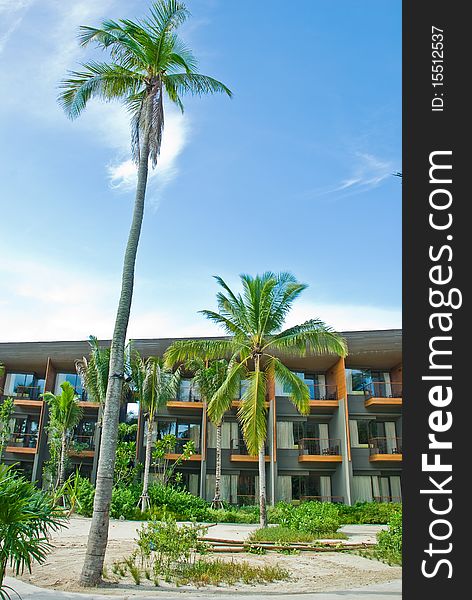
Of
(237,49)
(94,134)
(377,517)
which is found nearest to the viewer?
(237,49)

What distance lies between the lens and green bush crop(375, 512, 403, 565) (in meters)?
13.7

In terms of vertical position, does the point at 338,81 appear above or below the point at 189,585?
above

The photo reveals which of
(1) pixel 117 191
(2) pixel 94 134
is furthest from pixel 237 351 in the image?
(2) pixel 94 134

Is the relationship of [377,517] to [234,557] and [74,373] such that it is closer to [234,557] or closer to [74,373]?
[234,557]

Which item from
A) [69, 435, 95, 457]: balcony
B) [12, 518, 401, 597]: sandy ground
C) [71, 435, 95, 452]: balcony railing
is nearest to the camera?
[12, 518, 401, 597]: sandy ground

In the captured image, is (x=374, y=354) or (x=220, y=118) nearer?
(x=220, y=118)

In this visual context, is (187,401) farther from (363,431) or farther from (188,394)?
(363,431)

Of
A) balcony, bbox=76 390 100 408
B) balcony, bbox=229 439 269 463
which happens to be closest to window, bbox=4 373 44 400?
balcony, bbox=76 390 100 408

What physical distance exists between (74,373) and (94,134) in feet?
81.3

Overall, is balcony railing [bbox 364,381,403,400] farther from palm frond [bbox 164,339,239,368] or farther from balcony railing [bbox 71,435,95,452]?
balcony railing [bbox 71,435,95,452]

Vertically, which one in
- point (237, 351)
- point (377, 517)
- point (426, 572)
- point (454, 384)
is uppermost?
point (237, 351)

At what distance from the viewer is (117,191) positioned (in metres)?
15.2

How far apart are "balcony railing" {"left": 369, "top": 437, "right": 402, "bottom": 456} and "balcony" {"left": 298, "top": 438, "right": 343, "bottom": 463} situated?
2.05 metres

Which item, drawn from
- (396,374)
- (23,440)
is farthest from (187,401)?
(396,374)
